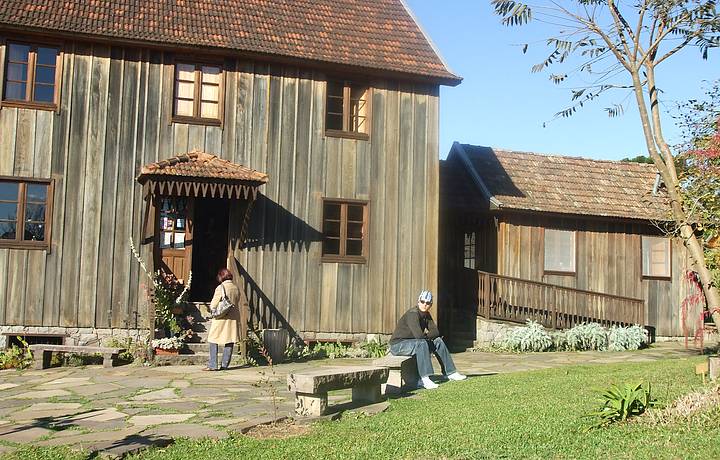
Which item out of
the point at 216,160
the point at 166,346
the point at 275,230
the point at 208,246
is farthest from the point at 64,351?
the point at 208,246

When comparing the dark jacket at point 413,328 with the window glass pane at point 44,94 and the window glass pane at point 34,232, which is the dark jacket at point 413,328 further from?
the window glass pane at point 44,94

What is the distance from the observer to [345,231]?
1670 cm

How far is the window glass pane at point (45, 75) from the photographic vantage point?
15.2 m

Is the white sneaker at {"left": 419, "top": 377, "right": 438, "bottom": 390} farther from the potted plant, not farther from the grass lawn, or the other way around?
the potted plant

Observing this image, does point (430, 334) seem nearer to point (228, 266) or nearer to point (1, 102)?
point (228, 266)

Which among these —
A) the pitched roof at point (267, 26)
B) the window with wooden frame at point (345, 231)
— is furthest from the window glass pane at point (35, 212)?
the window with wooden frame at point (345, 231)

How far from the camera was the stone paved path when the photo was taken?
25.5 ft

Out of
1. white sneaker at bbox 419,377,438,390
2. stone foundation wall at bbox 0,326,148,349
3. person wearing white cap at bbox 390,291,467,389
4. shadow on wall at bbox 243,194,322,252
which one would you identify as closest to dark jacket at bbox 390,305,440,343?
person wearing white cap at bbox 390,291,467,389

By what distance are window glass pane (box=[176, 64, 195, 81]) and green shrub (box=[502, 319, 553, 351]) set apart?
363 inches

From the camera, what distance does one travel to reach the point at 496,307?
63.2 feet

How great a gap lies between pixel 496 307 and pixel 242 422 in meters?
11.7

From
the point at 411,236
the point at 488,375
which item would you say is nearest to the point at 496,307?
the point at 411,236

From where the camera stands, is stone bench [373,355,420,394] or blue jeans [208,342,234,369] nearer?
stone bench [373,355,420,394]

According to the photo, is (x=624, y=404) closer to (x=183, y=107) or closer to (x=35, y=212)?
(x=183, y=107)
